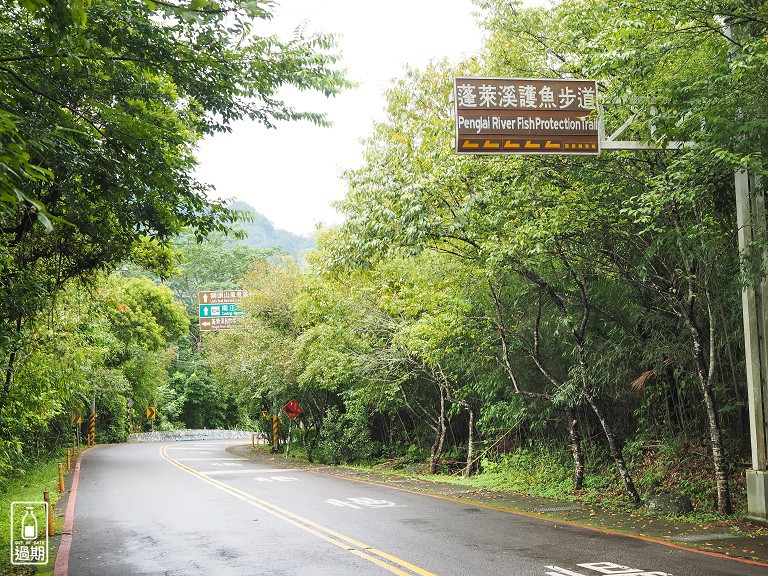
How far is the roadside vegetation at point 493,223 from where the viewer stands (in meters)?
7.44

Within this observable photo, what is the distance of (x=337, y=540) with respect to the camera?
9961 mm

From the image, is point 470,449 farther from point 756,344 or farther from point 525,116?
point 525,116

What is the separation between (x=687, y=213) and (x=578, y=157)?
189 cm

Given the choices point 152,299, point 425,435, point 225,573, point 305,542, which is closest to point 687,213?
point 305,542

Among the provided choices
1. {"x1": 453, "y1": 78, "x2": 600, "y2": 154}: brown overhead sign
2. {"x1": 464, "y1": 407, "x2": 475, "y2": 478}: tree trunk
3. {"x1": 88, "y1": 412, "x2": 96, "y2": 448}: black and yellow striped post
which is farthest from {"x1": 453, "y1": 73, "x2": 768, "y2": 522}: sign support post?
{"x1": 88, "y1": 412, "x2": 96, "y2": 448}: black and yellow striped post

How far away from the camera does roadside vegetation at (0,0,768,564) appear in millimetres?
7438

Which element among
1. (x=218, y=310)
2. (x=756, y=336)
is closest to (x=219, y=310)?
(x=218, y=310)

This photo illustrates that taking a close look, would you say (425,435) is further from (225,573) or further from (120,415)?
(120,415)

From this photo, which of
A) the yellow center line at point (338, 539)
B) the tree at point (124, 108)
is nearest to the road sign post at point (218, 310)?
the yellow center line at point (338, 539)

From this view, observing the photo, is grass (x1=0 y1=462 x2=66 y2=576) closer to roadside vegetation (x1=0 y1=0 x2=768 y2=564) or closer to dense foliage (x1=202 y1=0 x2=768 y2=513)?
roadside vegetation (x1=0 y1=0 x2=768 y2=564)

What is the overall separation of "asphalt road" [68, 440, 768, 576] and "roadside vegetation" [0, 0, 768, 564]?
2.58 metres

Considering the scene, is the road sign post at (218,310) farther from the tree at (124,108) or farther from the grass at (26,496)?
the tree at (124,108)

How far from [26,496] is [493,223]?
12.8m

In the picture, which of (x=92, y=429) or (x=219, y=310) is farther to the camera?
(x=92, y=429)
